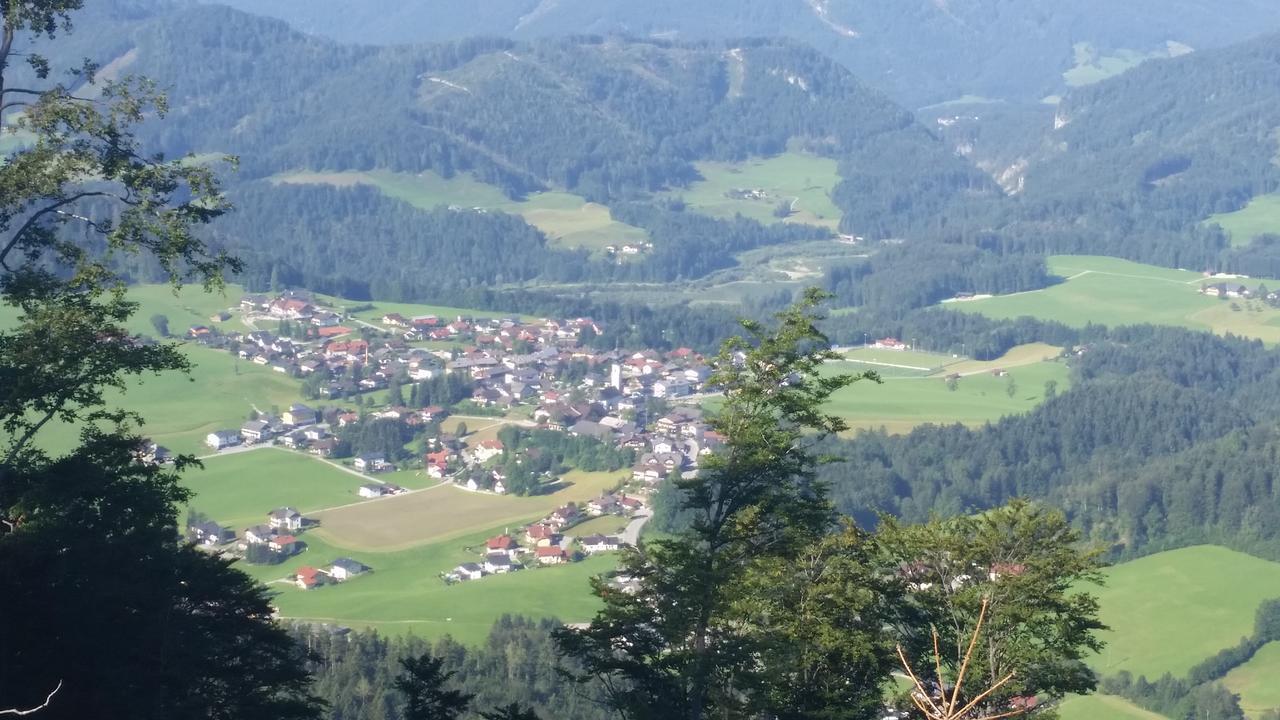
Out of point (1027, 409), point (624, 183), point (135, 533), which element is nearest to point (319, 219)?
point (624, 183)

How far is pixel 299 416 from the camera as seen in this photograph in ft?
200

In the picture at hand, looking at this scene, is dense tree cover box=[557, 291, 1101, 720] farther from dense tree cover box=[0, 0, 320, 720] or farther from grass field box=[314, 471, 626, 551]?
grass field box=[314, 471, 626, 551]

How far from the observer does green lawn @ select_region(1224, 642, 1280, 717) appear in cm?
3691

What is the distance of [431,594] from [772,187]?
307 ft

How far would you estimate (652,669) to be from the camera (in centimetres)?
1619

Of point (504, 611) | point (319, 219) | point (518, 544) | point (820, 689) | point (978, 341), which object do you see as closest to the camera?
point (820, 689)

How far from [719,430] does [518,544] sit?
29.4 m

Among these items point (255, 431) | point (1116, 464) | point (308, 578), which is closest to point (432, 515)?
point (308, 578)

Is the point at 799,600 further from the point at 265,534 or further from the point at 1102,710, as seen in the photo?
the point at 265,534

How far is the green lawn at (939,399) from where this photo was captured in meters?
62.3

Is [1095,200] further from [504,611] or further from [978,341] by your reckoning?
[504,611]

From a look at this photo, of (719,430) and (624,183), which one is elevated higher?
(624,183)

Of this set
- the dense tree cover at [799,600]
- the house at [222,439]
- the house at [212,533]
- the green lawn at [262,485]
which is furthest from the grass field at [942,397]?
the dense tree cover at [799,600]

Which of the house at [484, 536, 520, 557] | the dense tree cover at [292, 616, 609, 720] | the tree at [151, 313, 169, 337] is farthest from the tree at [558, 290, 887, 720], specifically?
the tree at [151, 313, 169, 337]
